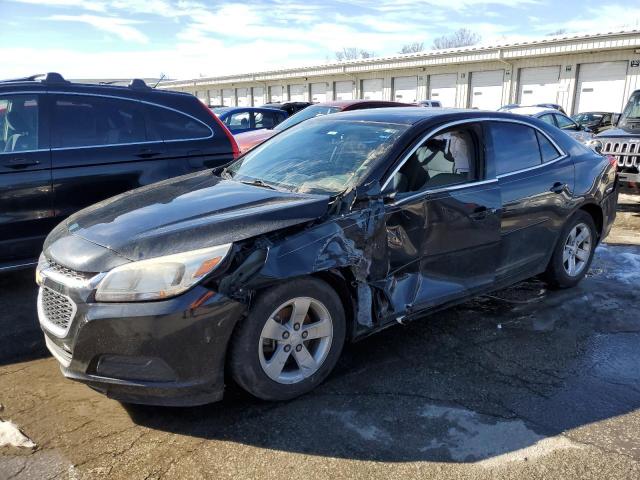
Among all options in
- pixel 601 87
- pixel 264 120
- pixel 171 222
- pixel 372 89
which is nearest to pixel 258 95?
pixel 372 89

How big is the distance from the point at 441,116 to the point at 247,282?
6.61ft

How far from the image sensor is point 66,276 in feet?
9.31

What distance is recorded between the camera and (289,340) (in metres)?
3.02

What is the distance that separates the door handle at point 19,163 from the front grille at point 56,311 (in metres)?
2.04

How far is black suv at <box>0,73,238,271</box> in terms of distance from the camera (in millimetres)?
4625

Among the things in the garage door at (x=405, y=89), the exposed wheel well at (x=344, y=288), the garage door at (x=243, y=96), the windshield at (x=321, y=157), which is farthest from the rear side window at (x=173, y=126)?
the garage door at (x=243, y=96)

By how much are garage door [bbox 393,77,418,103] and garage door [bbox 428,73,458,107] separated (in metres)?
1.18

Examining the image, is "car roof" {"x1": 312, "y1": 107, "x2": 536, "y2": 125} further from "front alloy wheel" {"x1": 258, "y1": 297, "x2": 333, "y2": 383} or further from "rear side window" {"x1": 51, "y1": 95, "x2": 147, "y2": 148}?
"rear side window" {"x1": 51, "y1": 95, "x2": 147, "y2": 148}

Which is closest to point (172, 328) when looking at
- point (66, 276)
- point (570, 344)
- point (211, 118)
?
point (66, 276)

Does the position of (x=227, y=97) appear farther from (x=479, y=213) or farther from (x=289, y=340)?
(x=289, y=340)

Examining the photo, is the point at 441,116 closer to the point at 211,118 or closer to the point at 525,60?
the point at 211,118

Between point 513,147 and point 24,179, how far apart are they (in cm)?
415

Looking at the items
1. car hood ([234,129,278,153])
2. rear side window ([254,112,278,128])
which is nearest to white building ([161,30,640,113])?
rear side window ([254,112,278,128])

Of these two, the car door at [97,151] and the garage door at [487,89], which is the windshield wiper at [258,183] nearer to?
the car door at [97,151]
